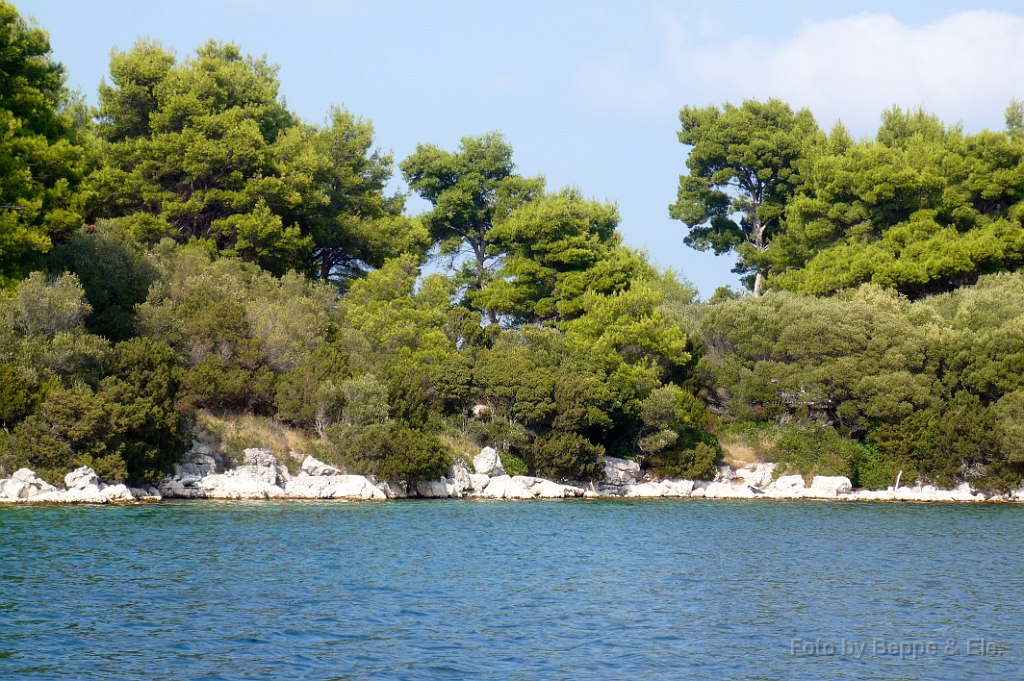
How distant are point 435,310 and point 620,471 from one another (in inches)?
405

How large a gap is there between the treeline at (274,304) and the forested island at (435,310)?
12cm

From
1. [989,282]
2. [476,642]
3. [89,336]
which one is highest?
[989,282]

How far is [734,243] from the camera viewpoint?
241 feet

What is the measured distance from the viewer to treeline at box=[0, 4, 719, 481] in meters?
33.9

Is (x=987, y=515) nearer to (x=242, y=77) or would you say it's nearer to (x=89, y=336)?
(x=89, y=336)

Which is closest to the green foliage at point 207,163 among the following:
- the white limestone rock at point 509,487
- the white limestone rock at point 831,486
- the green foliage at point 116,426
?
the green foliage at point 116,426

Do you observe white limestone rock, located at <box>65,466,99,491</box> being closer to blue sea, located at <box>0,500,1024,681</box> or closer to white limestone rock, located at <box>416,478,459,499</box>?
blue sea, located at <box>0,500,1024,681</box>

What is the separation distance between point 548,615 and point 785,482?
98.2ft

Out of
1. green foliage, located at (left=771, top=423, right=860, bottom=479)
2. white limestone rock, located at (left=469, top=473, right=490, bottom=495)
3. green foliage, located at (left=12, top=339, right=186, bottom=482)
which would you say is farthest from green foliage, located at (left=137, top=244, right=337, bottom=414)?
green foliage, located at (left=771, top=423, right=860, bottom=479)

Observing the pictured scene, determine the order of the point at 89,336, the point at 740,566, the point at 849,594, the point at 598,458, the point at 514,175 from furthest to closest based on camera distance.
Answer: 1. the point at 514,175
2. the point at 598,458
3. the point at 89,336
4. the point at 740,566
5. the point at 849,594

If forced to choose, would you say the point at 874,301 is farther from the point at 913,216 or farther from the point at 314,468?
the point at 314,468

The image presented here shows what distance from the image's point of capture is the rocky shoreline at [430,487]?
1228 inches

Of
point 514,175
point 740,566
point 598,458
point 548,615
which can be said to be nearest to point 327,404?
point 598,458

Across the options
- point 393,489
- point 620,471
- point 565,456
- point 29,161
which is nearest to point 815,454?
point 620,471
